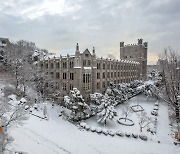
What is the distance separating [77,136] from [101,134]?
3.83 metres

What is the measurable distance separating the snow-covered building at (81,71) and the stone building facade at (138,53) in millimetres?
28863

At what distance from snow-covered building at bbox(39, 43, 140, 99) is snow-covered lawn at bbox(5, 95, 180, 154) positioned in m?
13.0

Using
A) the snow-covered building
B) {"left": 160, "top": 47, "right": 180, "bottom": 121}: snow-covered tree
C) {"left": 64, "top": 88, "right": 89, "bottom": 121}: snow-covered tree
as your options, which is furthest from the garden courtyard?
the snow-covered building

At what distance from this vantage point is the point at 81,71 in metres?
38.9

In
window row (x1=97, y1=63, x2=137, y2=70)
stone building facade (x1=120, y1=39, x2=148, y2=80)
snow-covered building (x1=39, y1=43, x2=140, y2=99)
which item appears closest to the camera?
snow-covered building (x1=39, y1=43, x2=140, y2=99)

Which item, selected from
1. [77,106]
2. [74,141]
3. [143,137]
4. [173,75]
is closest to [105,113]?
[77,106]

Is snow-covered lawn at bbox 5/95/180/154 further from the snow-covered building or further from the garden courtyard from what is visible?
the snow-covered building

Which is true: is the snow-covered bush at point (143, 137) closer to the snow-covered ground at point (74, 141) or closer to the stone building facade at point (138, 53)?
the snow-covered ground at point (74, 141)

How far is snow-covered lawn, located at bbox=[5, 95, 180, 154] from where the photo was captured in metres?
20.0

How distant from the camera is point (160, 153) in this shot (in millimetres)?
21172

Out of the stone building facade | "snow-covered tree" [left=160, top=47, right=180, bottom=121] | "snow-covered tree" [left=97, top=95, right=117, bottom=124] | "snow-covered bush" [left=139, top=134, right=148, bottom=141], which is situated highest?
the stone building facade

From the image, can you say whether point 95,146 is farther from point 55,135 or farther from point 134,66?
point 134,66

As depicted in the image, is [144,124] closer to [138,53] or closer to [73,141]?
[73,141]

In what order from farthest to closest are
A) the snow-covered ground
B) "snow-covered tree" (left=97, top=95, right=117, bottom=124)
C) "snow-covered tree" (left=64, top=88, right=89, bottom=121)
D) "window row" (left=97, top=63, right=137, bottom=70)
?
"window row" (left=97, top=63, right=137, bottom=70)
"snow-covered tree" (left=64, top=88, right=89, bottom=121)
"snow-covered tree" (left=97, top=95, right=117, bottom=124)
the snow-covered ground
